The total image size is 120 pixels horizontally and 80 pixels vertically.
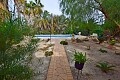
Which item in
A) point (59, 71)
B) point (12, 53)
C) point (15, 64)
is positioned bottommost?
point (59, 71)

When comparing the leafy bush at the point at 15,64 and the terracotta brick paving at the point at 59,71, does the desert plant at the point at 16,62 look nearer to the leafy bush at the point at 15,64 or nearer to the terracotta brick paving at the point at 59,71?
the leafy bush at the point at 15,64

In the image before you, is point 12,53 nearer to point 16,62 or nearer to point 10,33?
point 16,62

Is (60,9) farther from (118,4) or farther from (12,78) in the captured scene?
(12,78)

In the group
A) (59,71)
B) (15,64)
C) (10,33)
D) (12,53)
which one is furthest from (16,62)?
(59,71)

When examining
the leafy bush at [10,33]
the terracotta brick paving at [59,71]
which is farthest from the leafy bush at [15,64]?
the terracotta brick paving at [59,71]

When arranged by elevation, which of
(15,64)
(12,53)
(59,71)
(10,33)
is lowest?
(59,71)

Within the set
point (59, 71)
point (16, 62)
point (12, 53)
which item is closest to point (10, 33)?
point (12, 53)

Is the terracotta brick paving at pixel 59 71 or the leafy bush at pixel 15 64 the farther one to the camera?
the terracotta brick paving at pixel 59 71

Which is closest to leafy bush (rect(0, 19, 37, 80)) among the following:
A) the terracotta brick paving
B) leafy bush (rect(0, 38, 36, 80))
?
leafy bush (rect(0, 38, 36, 80))

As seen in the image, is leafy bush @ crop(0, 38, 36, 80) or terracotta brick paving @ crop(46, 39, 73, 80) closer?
leafy bush @ crop(0, 38, 36, 80)

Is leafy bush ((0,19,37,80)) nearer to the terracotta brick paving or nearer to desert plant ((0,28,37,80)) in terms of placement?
desert plant ((0,28,37,80))

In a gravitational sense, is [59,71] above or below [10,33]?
below

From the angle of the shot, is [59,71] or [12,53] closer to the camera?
[12,53]

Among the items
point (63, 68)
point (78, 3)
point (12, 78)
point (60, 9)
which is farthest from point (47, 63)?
point (12, 78)
